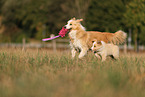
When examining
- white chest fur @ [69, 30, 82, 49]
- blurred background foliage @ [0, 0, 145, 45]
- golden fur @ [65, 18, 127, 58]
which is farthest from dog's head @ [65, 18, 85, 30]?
blurred background foliage @ [0, 0, 145, 45]

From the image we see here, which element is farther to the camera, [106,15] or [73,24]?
[106,15]

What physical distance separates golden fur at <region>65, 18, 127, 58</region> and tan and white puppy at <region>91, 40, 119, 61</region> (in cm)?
60

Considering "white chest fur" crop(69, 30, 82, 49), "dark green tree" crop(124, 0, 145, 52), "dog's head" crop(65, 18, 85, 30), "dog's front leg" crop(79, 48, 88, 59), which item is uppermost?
"dark green tree" crop(124, 0, 145, 52)

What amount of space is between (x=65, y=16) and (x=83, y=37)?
32423 mm

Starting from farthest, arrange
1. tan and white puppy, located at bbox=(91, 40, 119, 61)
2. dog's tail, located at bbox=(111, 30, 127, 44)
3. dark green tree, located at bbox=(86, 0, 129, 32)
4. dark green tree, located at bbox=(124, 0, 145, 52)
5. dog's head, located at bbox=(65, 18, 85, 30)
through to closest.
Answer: dark green tree, located at bbox=(86, 0, 129, 32), dark green tree, located at bbox=(124, 0, 145, 52), dog's tail, located at bbox=(111, 30, 127, 44), dog's head, located at bbox=(65, 18, 85, 30), tan and white puppy, located at bbox=(91, 40, 119, 61)

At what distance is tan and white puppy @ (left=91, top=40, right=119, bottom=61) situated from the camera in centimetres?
802

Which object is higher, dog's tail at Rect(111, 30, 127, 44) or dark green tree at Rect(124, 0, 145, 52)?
dark green tree at Rect(124, 0, 145, 52)

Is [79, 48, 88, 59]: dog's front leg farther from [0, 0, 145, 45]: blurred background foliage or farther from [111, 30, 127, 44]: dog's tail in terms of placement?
[0, 0, 145, 45]: blurred background foliage

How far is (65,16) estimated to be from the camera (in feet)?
134

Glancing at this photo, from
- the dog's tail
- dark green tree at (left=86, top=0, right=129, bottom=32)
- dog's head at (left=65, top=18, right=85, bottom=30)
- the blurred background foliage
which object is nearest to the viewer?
dog's head at (left=65, top=18, right=85, bottom=30)

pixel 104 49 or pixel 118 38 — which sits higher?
pixel 118 38

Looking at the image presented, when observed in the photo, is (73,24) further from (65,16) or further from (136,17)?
(65,16)

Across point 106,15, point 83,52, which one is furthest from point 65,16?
point 83,52

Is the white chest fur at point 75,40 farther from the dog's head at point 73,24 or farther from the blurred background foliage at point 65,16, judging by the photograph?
the blurred background foliage at point 65,16
